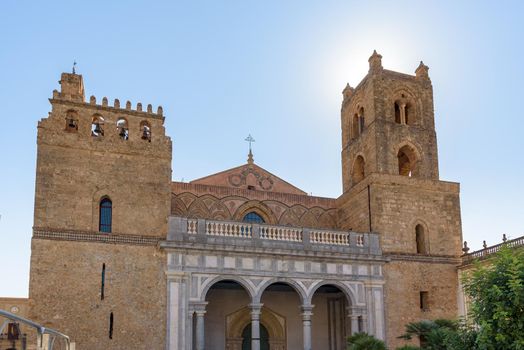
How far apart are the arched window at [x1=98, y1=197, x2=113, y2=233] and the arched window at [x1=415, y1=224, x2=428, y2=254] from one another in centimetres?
1208

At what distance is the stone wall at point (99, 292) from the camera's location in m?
18.9

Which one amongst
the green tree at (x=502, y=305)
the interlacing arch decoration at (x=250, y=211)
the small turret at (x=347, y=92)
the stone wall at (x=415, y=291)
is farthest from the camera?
the small turret at (x=347, y=92)

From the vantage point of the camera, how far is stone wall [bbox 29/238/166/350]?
18.9 m

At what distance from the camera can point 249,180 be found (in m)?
27.6

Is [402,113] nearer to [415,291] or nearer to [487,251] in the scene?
[487,251]

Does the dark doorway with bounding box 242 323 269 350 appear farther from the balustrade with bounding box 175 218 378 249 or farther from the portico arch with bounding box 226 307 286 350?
the balustrade with bounding box 175 218 378 249

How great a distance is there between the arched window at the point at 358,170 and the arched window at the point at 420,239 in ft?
13.2

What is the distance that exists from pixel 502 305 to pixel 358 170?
595 inches

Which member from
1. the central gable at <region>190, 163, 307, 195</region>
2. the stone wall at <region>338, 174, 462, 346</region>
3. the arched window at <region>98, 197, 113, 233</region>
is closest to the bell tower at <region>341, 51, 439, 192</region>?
the stone wall at <region>338, 174, 462, 346</region>

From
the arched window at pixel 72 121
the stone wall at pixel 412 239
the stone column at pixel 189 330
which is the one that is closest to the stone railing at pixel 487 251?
the stone wall at pixel 412 239

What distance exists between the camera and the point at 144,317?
19.7 metres

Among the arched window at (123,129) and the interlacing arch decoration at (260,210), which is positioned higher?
the arched window at (123,129)

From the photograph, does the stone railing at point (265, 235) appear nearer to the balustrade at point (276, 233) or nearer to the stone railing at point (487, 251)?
the balustrade at point (276, 233)

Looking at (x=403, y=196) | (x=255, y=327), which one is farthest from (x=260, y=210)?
(x=255, y=327)
